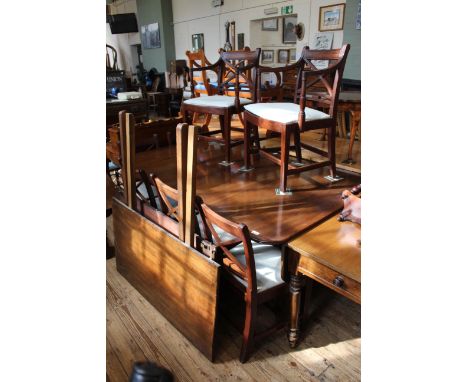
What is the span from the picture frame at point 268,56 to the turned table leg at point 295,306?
4582mm

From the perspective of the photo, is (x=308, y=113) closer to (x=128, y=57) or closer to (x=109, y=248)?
(x=109, y=248)

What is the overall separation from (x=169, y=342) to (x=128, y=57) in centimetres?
956

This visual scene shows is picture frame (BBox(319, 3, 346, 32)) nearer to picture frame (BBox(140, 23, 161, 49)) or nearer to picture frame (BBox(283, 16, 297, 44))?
picture frame (BBox(283, 16, 297, 44))

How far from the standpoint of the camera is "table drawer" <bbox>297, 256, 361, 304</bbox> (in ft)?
3.92

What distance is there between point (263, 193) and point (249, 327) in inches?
32.9

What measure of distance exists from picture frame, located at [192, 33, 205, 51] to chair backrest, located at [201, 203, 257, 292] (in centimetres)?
604

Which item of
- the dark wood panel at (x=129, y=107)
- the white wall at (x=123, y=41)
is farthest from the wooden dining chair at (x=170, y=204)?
the white wall at (x=123, y=41)

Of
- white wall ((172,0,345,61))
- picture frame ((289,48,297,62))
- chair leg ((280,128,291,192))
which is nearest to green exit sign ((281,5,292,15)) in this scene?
white wall ((172,0,345,61))

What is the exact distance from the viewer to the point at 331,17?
416 cm

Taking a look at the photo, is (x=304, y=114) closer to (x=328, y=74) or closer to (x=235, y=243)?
(x=328, y=74)
